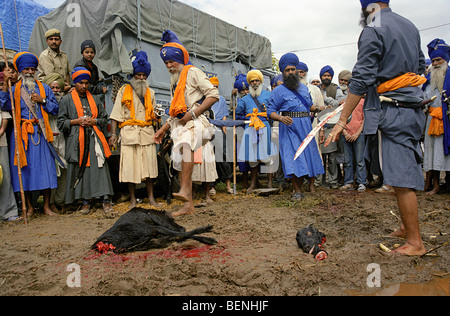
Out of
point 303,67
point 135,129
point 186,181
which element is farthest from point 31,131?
point 303,67

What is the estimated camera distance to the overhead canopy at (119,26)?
18.9ft

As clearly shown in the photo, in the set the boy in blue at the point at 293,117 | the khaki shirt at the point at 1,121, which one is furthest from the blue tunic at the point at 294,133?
the khaki shirt at the point at 1,121

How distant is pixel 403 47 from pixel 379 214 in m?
2.01

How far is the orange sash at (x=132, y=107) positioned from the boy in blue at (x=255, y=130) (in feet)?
6.29

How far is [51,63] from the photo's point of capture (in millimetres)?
5254

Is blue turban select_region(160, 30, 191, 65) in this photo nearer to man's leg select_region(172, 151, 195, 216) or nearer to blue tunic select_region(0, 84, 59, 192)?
man's leg select_region(172, 151, 195, 216)

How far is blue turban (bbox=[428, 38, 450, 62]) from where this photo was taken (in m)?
5.16

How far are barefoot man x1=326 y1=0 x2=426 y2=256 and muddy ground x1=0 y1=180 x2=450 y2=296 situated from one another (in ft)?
1.39

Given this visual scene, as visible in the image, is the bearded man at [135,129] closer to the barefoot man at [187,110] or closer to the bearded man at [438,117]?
the barefoot man at [187,110]

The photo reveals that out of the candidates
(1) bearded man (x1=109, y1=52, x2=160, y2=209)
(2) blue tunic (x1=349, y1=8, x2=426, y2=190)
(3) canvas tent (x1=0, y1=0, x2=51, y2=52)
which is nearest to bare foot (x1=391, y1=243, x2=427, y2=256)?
(2) blue tunic (x1=349, y1=8, x2=426, y2=190)

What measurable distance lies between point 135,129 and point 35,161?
143cm

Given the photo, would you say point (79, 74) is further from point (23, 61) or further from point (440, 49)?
point (440, 49)

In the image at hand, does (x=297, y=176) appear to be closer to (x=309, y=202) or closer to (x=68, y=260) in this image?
(x=309, y=202)
